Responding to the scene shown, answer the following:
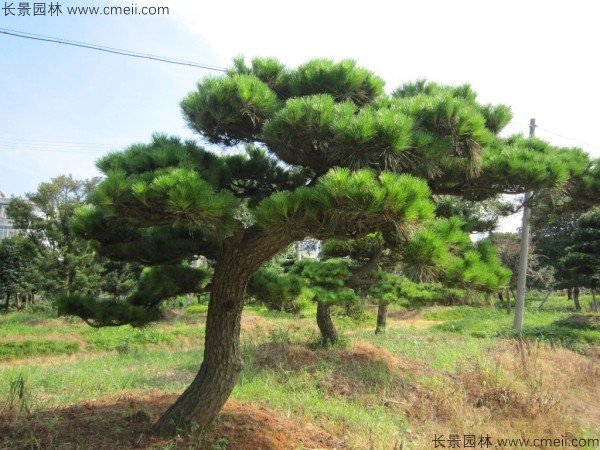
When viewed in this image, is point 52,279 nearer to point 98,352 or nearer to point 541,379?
point 98,352

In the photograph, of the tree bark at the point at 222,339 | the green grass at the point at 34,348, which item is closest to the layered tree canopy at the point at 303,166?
the tree bark at the point at 222,339

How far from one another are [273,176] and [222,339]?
1.31m

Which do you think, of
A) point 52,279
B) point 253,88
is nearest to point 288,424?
point 253,88

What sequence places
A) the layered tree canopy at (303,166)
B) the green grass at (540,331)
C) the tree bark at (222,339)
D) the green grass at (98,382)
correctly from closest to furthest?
the layered tree canopy at (303,166)
the tree bark at (222,339)
the green grass at (98,382)
the green grass at (540,331)

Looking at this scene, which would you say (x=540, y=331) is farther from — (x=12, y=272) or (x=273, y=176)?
(x=12, y=272)

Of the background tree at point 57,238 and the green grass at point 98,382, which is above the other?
the background tree at point 57,238

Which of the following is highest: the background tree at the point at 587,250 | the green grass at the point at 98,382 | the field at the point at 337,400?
the background tree at the point at 587,250

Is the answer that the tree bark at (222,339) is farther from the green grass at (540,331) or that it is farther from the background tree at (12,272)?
the background tree at (12,272)

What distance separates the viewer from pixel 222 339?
3055mm

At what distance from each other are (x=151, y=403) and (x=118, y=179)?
230 cm

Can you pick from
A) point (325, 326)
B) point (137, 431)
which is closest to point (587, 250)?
point (325, 326)

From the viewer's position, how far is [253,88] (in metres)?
2.85

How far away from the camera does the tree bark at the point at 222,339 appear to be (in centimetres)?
296

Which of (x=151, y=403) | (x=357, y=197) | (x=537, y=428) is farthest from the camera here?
(x=537, y=428)
